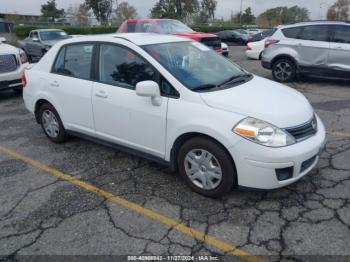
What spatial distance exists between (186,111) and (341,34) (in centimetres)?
647

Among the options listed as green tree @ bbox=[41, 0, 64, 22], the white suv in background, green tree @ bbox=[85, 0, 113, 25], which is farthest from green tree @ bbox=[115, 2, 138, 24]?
the white suv in background

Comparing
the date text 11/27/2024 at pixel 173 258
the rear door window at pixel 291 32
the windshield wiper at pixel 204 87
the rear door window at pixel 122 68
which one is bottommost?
the date text 11/27/2024 at pixel 173 258

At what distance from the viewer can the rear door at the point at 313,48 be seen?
8188 millimetres

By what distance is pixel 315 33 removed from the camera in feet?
27.4

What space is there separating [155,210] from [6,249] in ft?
4.52

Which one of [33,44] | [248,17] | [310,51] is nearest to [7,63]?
[310,51]

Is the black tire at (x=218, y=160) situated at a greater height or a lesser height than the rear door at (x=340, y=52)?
lesser

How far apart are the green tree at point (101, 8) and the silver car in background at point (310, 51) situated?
4306 cm

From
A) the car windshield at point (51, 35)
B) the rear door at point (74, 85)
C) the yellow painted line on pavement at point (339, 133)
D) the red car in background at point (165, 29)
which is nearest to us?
the rear door at point (74, 85)

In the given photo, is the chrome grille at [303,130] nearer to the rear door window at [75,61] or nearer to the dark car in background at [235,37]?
the rear door window at [75,61]

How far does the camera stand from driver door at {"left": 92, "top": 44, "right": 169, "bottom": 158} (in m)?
3.62

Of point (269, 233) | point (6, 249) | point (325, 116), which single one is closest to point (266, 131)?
point (269, 233)

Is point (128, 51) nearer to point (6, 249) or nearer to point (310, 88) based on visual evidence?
point (6, 249)

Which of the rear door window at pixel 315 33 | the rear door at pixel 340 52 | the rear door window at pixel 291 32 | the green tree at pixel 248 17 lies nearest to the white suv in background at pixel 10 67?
the rear door window at pixel 291 32
